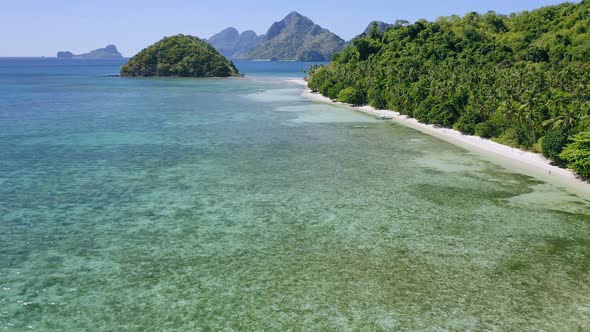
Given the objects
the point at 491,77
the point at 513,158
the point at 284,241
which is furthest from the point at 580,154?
the point at 491,77

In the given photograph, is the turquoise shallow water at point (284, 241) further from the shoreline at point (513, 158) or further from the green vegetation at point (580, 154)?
the green vegetation at point (580, 154)

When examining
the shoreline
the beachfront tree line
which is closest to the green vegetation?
the beachfront tree line

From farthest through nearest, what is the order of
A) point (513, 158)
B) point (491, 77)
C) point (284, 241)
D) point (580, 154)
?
point (491, 77)
point (513, 158)
point (580, 154)
point (284, 241)

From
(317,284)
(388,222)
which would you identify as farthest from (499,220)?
(317,284)

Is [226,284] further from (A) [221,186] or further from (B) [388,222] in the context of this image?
(A) [221,186]

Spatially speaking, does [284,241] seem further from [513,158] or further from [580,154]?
[513,158]

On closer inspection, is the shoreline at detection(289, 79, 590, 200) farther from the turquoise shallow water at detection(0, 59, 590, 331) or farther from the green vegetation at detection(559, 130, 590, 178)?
the turquoise shallow water at detection(0, 59, 590, 331)

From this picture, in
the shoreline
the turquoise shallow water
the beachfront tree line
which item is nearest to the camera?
the turquoise shallow water
